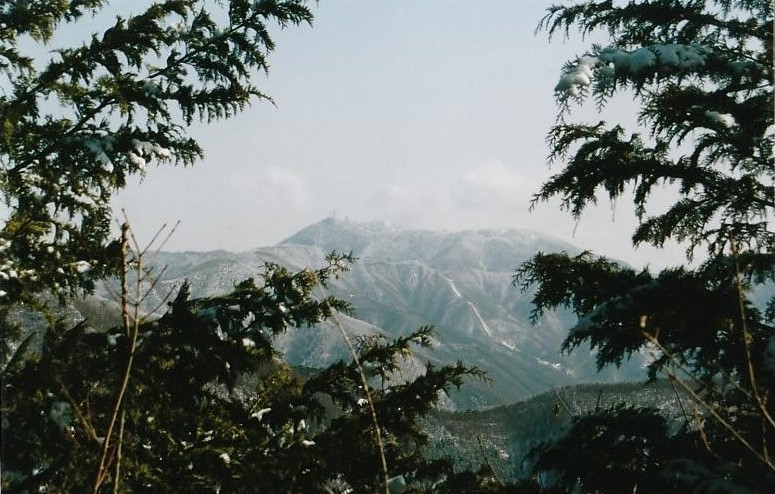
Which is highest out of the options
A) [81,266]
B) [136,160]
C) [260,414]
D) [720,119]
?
[720,119]

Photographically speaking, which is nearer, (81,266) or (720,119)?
(720,119)

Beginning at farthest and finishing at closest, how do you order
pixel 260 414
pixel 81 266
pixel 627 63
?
pixel 260 414, pixel 81 266, pixel 627 63

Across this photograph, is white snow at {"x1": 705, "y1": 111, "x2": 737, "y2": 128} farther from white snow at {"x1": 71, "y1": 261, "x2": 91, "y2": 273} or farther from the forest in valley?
white snow at {"x1": 71, "y1": 261, "x2": 91, "y2": 273}

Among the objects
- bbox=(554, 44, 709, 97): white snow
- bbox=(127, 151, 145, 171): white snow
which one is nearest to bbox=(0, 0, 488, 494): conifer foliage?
bbox=(127, 151, 145, 171): white snow

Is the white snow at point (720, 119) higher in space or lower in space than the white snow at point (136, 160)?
higher

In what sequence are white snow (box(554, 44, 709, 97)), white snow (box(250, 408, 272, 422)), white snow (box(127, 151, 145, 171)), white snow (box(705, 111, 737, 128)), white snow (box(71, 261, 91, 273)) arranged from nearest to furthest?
white snow (box(554, 44, 709, 97)) < white snow (box(705, 111, 737, 128)) < white snow (box(71, 261, 91, 273)) < white snow (box(250, 408, 272, 422)) < white snow (box(127, 151, 145, 171))

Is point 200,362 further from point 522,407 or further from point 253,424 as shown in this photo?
point 522,407

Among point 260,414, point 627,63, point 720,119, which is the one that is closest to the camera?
point 627,63

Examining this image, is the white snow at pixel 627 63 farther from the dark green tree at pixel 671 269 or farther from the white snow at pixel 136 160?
the white snow at pixel 136 160

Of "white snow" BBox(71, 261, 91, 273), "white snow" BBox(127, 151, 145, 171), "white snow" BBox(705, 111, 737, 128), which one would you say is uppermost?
"white snow" BBox(705, 111, 737, 128)

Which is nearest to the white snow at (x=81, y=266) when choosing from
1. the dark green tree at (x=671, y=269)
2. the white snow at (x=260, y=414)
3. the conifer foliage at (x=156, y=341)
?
the conifer foliage at (x=156, y=341)

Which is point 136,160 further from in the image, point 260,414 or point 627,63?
point 627,63

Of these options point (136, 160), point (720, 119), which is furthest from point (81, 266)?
point (720, 119)

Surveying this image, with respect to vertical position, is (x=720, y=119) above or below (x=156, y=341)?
above
